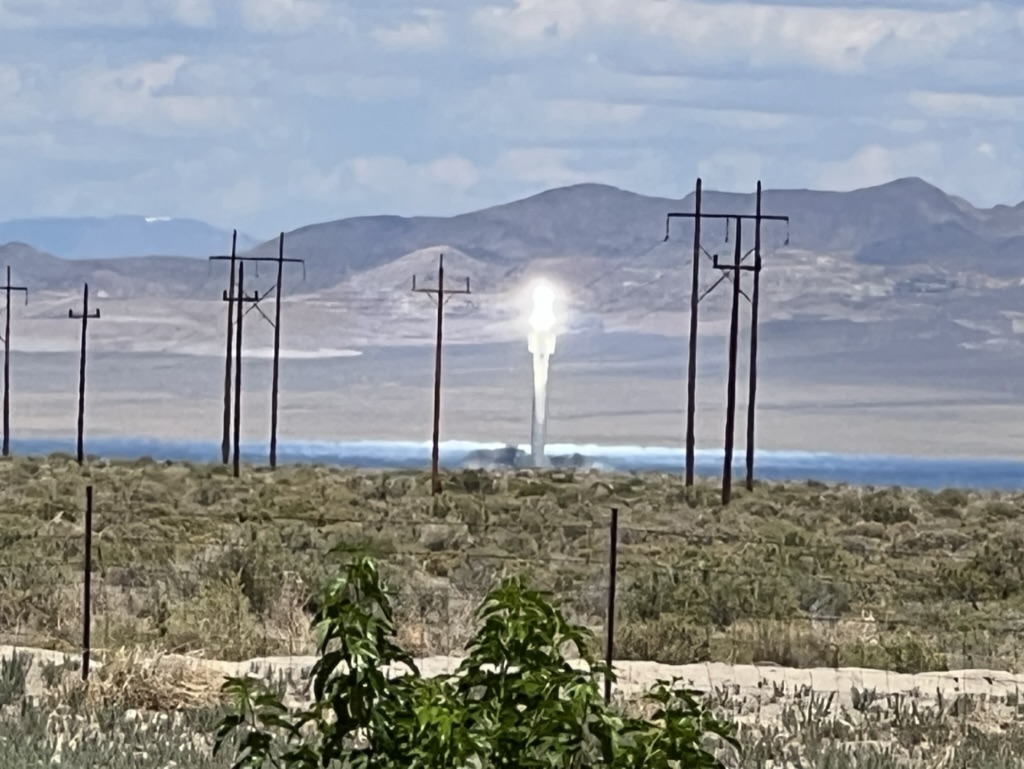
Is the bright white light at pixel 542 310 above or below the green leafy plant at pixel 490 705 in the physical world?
above

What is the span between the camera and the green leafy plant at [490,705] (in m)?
7.92

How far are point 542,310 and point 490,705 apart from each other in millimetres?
71247

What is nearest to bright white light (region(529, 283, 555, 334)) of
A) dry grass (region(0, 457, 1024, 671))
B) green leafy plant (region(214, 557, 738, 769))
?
dry grass (region(0, 457, 1024, 671))

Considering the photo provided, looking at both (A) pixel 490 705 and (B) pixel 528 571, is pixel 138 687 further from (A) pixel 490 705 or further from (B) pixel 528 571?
(B) pixel 528 571

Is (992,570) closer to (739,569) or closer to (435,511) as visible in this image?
(739,569)

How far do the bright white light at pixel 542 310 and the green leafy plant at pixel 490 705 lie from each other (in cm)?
6727

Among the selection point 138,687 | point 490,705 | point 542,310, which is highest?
point 542,310

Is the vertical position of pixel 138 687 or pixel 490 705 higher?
pixel 490 705

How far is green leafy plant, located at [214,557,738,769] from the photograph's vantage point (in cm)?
792

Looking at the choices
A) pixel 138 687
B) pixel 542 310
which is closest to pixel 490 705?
pixel 138 687

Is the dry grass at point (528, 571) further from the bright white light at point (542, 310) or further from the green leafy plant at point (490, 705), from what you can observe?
the bright white light at point (542, 310)

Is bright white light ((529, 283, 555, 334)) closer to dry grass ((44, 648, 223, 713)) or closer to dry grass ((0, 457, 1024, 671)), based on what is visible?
dry grass ((0, 457, 1024, 671))

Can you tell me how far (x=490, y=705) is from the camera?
327 inches

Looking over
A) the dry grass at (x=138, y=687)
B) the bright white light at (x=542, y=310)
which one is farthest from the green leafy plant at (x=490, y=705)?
the bright white light at (x=542, y=310)
